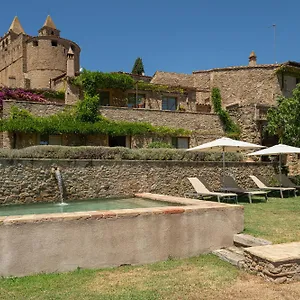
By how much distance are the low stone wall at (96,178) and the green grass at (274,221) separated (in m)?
3.97

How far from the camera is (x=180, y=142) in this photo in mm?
25578

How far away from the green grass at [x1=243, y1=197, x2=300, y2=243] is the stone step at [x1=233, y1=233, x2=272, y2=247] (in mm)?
495

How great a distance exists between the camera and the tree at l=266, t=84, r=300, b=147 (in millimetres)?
20075

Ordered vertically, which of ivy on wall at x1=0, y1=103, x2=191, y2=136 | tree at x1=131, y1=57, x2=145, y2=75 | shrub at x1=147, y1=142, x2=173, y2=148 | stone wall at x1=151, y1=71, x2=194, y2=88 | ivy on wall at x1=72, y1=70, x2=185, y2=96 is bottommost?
shrub at x1=147, y1=142, x2=173, y2=148

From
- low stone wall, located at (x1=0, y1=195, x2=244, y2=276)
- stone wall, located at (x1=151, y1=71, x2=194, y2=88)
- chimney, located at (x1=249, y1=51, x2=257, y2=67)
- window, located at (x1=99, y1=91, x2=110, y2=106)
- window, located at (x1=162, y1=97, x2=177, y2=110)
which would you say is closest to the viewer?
low stone wall, located at (x1=0, y1=195, x2=244, y2=276)

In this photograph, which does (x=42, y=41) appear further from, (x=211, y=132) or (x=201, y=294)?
(x=201, y=294)

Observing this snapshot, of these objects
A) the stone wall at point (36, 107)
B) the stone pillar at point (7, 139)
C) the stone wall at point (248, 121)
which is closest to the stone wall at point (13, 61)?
the stone wall at point (36, 107)

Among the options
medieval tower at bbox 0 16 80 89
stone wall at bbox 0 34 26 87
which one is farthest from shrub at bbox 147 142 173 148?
stone wall at bbox 0 34 26 87

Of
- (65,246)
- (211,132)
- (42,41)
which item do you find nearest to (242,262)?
(65,246)

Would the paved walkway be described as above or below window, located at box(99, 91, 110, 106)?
below

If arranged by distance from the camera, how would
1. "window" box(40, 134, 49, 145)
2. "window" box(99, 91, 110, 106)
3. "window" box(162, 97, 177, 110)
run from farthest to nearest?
"window" box(162, 97, 177, 110) < "window" box(99, 91, 110, 106) < "window" box(40, 134, 49, 145)

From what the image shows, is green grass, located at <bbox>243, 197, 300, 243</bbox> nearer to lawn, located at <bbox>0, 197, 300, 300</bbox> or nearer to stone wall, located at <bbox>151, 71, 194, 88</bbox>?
lawn, located at <bbox>0, 197, 300, 300</bbox>

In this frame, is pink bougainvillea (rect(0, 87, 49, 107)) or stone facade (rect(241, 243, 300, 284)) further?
pink bougainvillea (rect(0, 87, 49, 107))

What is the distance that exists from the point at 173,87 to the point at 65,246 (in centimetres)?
2510
